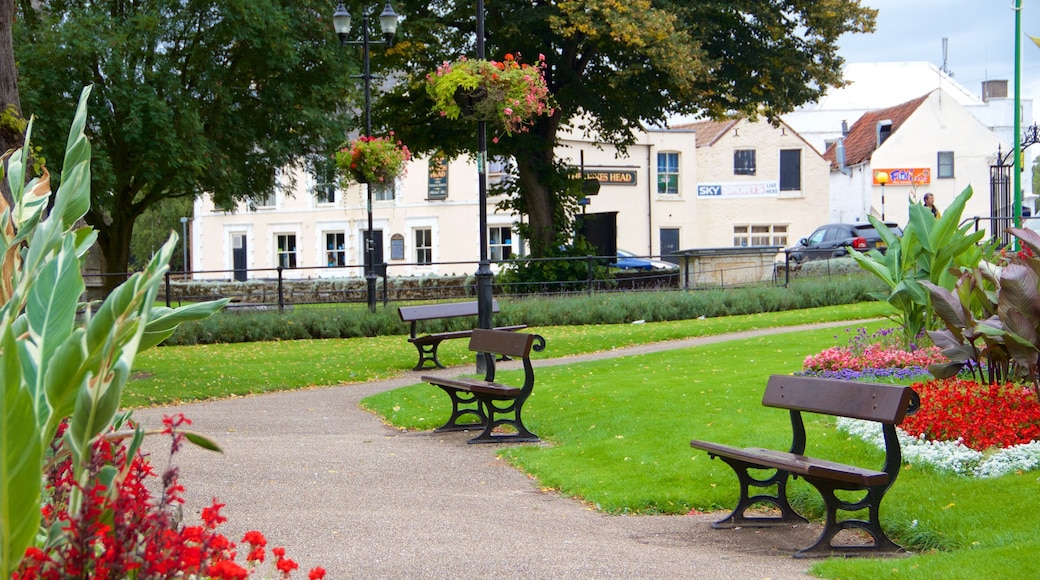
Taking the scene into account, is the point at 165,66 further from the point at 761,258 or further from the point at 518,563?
the point at 518,563

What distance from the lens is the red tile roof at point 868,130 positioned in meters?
48.9

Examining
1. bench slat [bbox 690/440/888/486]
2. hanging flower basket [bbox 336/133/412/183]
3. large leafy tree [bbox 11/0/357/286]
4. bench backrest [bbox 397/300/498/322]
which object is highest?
large leafy tree [bbox 11/0/357/286]

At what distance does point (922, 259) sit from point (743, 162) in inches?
1452

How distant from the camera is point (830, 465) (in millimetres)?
6117

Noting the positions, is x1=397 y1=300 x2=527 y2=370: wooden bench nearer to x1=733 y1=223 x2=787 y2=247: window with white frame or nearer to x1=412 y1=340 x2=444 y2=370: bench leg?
x1=412 y1=340 x2=444 y2=370: bench leg

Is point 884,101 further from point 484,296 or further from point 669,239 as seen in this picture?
point 484,296

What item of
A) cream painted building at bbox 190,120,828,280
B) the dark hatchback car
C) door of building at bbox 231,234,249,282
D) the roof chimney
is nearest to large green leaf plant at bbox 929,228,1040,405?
the dark hatchback car

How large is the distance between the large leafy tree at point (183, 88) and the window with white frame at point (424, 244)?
72.1 feet

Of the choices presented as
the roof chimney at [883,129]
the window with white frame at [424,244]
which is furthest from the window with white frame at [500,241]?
the roof chimney at [883,129]

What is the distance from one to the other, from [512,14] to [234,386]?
566 inches

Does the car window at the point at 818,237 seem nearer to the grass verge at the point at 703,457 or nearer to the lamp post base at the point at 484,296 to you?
the grass verge at the point at 703,457

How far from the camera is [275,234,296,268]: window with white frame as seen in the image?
5175cm

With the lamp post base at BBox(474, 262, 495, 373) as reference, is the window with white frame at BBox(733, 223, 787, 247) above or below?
above

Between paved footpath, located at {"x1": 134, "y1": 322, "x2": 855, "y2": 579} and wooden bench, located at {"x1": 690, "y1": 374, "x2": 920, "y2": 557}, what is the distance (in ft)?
0.74
